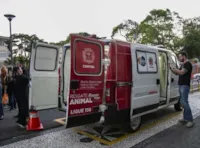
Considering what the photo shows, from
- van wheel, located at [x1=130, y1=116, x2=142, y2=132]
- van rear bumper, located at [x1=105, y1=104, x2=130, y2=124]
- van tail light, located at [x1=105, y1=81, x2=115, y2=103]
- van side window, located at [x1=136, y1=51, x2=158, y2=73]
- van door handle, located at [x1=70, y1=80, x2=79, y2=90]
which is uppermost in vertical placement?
van side window, located at [x1=136, y1=51, x2=158, y2=73]

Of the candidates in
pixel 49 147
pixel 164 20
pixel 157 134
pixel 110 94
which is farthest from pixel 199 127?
pixel 164 20

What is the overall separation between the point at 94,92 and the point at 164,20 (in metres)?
30.8

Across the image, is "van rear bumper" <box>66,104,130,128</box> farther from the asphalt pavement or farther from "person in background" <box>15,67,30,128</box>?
"person in background" <box>15,67,30,128</box>

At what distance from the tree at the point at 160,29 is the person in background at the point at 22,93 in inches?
1068

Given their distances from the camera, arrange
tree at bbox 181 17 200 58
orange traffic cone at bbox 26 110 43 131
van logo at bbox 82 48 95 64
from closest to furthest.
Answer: van logo at bbox 82 48 95 64, orange traffic cone at bbox 26 110 43 131, tree at bbox 181 17 200 58

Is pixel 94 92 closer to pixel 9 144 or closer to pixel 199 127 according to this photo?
pixel 9 144

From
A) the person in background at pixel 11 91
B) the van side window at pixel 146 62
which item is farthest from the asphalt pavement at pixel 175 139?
the person in background at pixel 11 91

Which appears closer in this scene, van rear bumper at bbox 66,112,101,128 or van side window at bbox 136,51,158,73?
van rear bumper at bbox 66,112,101,128

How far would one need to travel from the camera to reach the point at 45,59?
5.15m

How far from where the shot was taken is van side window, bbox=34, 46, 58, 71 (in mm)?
4883

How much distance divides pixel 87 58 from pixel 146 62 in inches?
67.9

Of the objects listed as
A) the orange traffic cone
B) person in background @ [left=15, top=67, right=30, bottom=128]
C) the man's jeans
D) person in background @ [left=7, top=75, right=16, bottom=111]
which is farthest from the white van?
person in background @ [left=7, top=75, right=16, bottom=111]

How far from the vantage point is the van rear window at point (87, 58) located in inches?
142

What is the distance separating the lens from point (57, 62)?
5418mm
